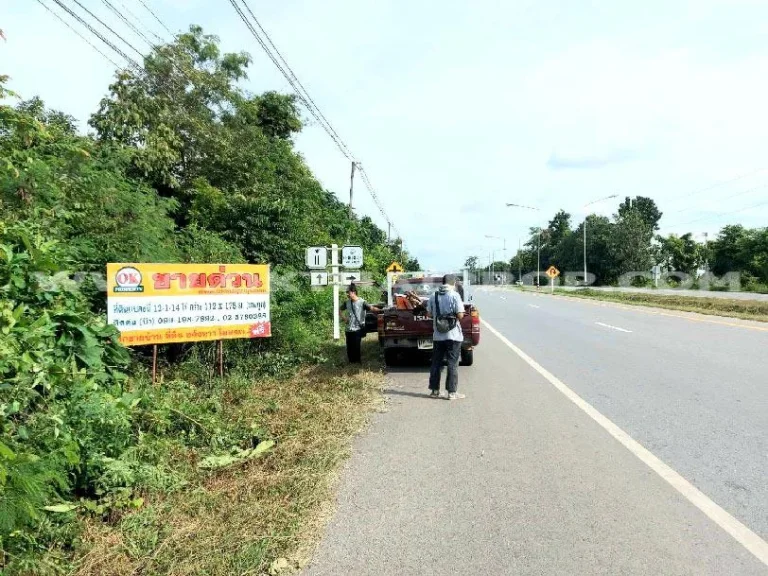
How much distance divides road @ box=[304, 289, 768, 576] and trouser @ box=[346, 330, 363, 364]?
4.75 ft

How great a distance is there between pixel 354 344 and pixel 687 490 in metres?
6.55

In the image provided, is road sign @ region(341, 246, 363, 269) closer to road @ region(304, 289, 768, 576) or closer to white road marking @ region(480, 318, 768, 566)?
road @ region(304, 289, 768, 576)

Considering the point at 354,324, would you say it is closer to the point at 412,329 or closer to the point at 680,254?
the point at 412,329

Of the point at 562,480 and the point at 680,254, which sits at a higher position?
the point at 680,254

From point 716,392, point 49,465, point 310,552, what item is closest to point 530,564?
point 310,552

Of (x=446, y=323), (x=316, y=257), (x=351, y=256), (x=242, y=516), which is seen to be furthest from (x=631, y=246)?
(x=242, y=516)

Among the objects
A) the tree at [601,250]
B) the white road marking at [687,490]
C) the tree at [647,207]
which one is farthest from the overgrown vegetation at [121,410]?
the tree at [647,207]

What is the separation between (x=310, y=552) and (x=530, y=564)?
1.28 meters

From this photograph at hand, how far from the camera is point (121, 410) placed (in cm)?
448

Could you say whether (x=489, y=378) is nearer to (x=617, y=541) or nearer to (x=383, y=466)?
(x=383, y=466)

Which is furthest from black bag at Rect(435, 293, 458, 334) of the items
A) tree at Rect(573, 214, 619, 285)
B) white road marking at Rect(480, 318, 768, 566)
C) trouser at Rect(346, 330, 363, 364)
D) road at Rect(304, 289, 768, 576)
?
tree at Rect(573, 214, 619, 285)

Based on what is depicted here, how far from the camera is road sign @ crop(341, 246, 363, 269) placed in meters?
13.2

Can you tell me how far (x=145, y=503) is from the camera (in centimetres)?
396

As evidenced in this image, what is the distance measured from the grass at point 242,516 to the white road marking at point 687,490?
261 centimetres
